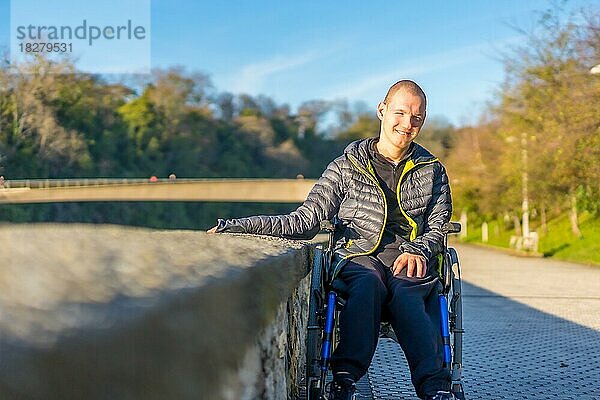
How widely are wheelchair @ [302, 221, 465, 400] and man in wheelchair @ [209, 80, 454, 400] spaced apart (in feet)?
0.16

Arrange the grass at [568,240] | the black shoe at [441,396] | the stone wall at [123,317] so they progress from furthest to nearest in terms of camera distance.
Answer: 1. the grass at [568,240]
2. the black shoe at [441,396]
3. the stone wall at [123,317]

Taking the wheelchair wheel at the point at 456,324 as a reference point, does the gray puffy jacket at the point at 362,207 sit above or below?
above

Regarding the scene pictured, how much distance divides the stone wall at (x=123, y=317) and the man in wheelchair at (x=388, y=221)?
1544 mm

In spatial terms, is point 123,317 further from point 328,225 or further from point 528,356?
point 528,356

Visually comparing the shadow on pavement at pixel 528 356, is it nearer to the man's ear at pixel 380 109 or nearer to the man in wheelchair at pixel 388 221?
the man in wheelchair at pixel 388 221

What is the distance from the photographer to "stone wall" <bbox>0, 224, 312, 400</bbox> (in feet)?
2.76

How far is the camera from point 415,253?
12.5ft

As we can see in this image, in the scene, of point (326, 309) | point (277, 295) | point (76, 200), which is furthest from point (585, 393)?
point (76, 200)

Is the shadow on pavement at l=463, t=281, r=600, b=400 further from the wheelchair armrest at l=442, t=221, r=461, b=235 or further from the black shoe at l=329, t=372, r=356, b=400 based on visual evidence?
the black shoe at l=329, t=372, r=356, b=400

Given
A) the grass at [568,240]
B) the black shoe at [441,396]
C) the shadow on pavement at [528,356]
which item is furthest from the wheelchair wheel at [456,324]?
the grass at [568,240]

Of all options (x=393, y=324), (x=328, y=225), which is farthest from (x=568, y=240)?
(x=393, y=324)

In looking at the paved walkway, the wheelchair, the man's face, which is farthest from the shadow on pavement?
the man's face

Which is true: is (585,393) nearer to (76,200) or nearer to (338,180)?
(338,180)

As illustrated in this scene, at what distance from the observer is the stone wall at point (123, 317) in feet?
2.76
